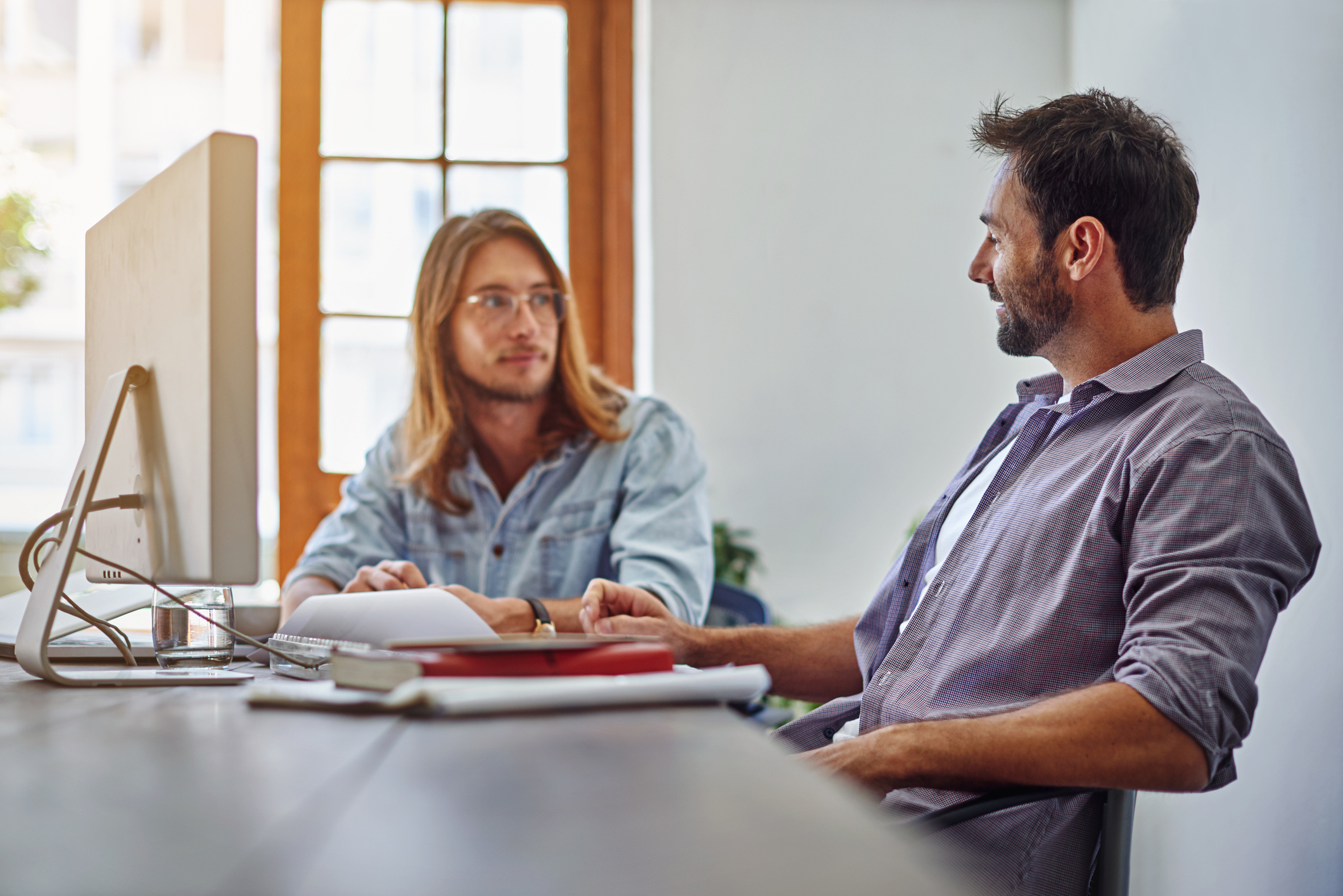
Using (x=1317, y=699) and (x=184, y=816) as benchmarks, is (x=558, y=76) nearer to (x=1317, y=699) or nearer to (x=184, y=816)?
(x=1317, y=699)

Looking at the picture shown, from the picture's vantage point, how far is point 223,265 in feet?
2.99

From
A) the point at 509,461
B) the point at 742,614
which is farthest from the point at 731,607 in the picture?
the point at 509,461

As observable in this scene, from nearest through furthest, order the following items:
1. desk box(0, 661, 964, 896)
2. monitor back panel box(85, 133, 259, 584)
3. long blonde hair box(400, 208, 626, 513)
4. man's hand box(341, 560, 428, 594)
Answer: desk box(0, 661, 964, 896) < monitor back panel box(85, 133, 259, 584) < man's hand box(341, 560, 428, 594) < long blonde hair box(400, 208, 626, 513)

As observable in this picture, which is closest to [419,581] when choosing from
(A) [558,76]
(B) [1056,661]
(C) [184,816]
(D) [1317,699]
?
(B) [1056,661]

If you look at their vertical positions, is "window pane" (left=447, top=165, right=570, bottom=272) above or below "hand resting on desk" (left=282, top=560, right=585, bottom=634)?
above

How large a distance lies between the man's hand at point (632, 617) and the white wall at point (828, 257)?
1.31m

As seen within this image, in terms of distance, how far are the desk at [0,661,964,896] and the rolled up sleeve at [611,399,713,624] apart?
1033 mm

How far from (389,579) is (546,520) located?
1.75 ft

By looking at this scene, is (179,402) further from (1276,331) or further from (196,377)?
(1276,331)

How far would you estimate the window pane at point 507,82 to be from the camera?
282 centimetres

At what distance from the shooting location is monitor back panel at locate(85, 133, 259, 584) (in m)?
0.91

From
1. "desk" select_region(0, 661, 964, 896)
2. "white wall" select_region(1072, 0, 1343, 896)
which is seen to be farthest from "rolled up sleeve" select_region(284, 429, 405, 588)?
"white wall" select_region(1072, 0, 1343, 896)

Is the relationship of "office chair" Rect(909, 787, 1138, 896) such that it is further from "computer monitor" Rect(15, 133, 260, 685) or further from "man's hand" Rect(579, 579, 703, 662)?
"computer monitor" Rect(15, 133, 260, 685)

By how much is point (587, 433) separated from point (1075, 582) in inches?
44.0
